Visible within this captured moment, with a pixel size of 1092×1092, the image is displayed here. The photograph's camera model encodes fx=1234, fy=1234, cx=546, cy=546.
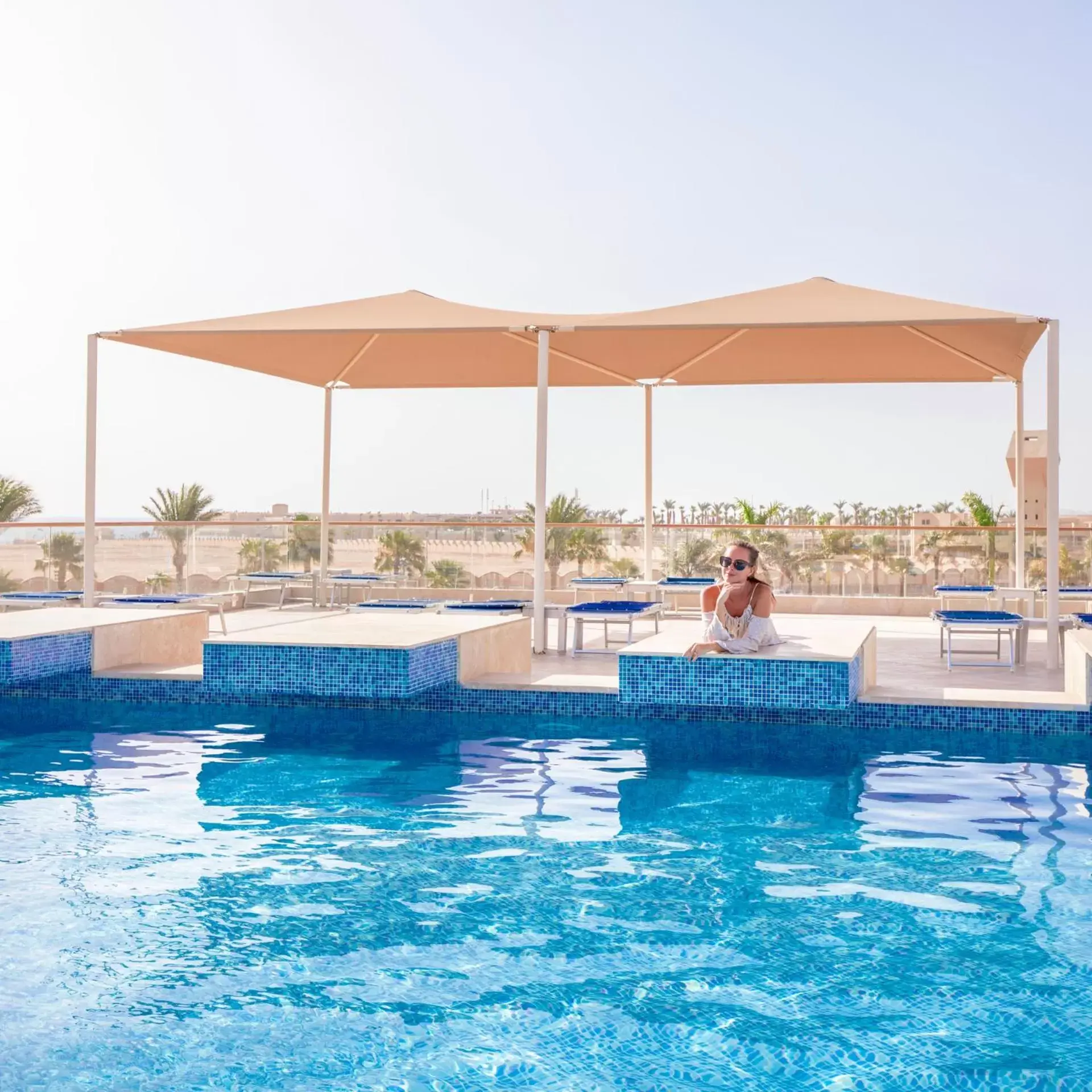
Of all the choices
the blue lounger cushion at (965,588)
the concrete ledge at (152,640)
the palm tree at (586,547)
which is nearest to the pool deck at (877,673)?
the concrete ledge at (152,640)

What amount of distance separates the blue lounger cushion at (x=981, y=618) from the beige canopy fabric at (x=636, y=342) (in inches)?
81.9

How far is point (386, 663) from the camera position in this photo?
7.17 m

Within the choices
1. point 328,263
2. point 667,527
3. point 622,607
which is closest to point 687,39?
point 667,527

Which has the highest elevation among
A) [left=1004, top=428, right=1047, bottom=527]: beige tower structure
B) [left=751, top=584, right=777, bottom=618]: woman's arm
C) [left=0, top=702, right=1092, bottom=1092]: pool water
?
[left=1004, top=428, right=1047, bottom=527]: beige tower structure

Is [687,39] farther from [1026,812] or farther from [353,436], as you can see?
[353,436]

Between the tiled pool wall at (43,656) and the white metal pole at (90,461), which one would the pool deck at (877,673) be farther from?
the white metal pole at (90,461)

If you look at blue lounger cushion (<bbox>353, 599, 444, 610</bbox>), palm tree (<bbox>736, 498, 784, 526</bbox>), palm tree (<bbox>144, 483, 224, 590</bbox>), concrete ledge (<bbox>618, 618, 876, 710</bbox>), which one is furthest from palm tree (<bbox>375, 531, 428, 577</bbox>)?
palm tree (<bbox>144, 483, 224, 590</bbox>)

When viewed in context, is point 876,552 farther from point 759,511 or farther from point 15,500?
point 15,500

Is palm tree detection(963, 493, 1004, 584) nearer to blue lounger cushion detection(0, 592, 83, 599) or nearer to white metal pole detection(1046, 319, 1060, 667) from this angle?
white metal pole detection(1046, 319, 1060, 667)

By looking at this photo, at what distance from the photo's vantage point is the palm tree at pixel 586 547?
48.8ft

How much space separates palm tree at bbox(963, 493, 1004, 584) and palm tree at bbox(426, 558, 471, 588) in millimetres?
6120

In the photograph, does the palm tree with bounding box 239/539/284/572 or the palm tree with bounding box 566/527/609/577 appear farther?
the palm tree with bounding box 239/539/284/572

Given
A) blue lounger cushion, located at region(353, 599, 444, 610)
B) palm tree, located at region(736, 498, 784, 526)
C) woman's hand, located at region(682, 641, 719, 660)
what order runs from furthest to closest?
1. palm tree, located at region(736, 498, 784, 526)
2. blue lounger cushion, located at region(353, 599, 444, 610)
3. woman's hand, located at region(682, 641, 719, 660)

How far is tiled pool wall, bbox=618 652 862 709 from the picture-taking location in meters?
6.88
